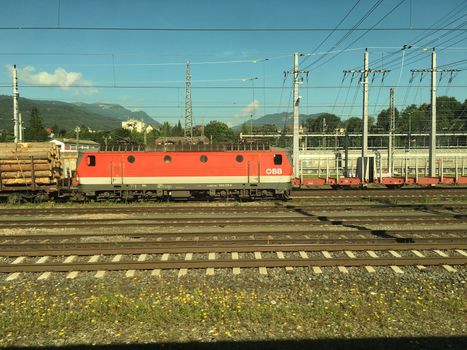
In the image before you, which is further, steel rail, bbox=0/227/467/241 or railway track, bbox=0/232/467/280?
steel rail, bbox=0/227/467/241

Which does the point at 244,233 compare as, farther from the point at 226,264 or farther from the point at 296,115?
the point at 296,115

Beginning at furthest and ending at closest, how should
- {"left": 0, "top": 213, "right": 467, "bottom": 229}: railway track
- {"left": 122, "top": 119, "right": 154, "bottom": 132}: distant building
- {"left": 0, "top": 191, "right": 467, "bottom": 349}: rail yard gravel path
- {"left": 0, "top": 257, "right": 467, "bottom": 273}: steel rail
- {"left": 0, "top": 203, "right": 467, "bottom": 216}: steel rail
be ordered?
{"left": 122, "top": 119, "right": 154, "bottom": 132}: distant building < {"left": 0, "top": 203, "right": 467, "bottom": 216}: steel rail < {"left": 0, "top": 213, "right": 467, "bottom": 229}: railway track < {"left": 0, "top": 257, "right": 467, "bottom": 273}: steel rail < {"left": 0, "top": 191, "right": 467, "bottom": 349}: rail yard gravel path

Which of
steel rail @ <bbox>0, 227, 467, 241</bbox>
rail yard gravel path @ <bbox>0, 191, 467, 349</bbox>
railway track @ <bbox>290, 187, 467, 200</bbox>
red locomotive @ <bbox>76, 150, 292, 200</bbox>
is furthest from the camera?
railway track @ <bbox>290, 187, 467, 200</bbox>

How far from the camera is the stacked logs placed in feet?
67.2

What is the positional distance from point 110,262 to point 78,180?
41.2 feet

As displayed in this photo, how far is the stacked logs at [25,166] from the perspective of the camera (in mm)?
20484

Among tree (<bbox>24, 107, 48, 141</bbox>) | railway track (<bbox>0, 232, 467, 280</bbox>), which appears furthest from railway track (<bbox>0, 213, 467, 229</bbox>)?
tree (<bbox>24, 107, 48, 141</bbox>)

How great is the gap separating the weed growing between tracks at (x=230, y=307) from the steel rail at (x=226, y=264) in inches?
11.5

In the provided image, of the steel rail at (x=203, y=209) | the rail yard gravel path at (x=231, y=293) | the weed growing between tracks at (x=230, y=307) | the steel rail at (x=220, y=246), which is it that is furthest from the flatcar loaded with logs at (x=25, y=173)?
the weed growing between tracks at (x=230, y=307)

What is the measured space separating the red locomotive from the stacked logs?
1.69 meters

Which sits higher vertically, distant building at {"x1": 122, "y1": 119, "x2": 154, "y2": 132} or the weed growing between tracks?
distant building at {"x1": 122, "y1": 119, "x2": 154, "y2": 132}

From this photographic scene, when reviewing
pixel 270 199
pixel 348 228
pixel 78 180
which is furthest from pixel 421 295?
pixel 78 180

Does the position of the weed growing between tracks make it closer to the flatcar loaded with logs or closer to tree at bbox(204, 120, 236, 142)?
the flatcar loaded with logs

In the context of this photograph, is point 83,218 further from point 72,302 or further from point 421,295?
point 421,295
